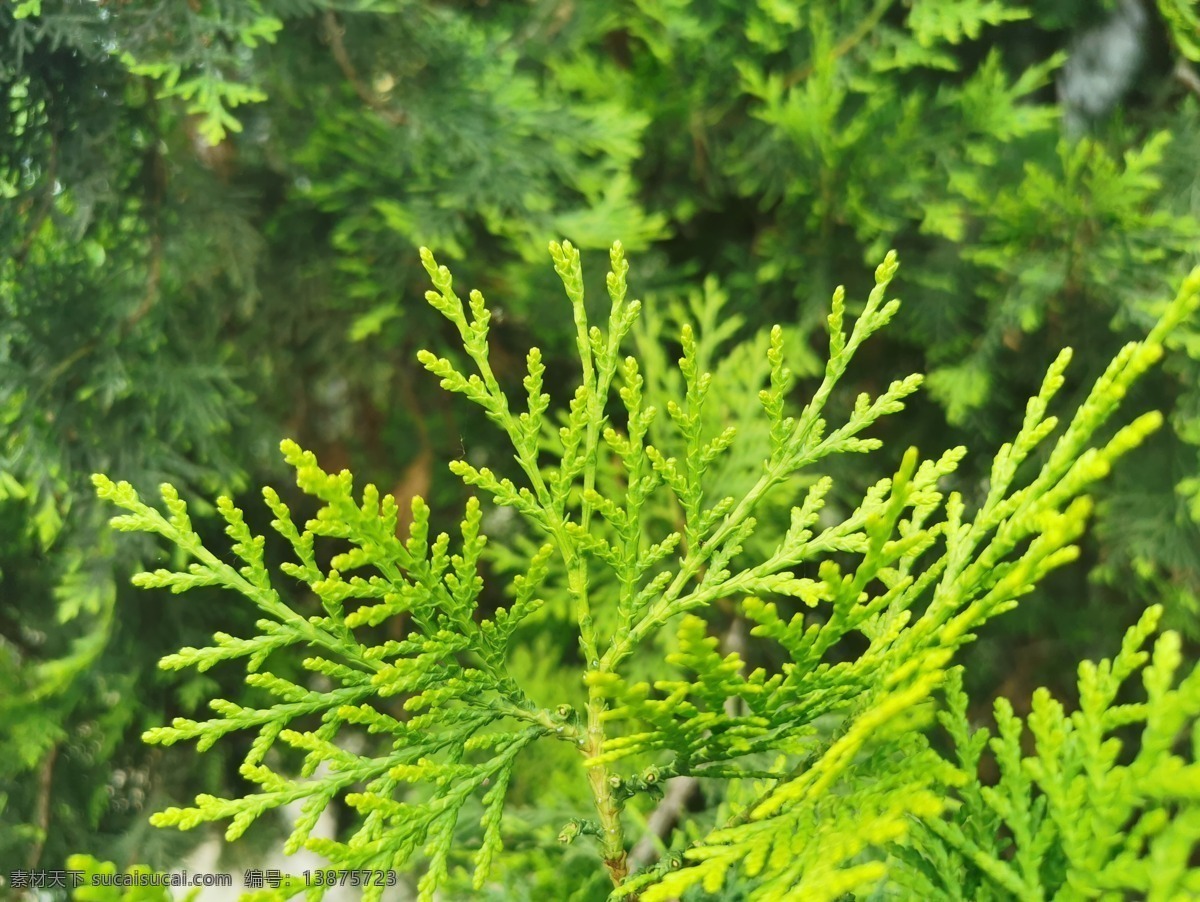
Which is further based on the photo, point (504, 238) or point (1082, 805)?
point (504, 238)

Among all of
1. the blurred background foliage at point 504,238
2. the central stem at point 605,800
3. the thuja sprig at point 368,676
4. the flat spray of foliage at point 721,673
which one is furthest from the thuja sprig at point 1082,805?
the blurred background foliage at point 504,238

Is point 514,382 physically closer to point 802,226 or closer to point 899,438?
point 802,226

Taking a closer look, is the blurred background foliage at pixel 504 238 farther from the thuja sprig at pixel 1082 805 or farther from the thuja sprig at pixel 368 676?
the thuja sprig at pixel 1082 805

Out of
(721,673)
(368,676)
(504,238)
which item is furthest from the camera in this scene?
(504,238)

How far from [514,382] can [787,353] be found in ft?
1.78

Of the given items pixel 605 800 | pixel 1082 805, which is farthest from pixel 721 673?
pixel 1082 805

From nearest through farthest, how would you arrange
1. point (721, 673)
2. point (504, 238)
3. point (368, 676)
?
1. point (721, 673)
2. point (368, 676)
3. point (504, 238)

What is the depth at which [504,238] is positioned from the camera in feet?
5.08

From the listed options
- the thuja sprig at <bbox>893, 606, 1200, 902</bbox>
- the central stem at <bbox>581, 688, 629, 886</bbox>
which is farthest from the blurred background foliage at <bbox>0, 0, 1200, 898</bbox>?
the thuja sprig at <bbox>893, 606, 1200, 902</bbox>

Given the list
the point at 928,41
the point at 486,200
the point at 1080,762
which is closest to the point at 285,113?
the point at 486,200

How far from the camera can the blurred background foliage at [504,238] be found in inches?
43.4

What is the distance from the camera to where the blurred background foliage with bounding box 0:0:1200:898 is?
1.10 m

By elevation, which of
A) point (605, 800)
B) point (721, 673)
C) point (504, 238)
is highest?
point (504, 238)

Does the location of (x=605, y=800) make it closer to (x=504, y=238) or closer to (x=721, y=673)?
(x=721, y=673)
